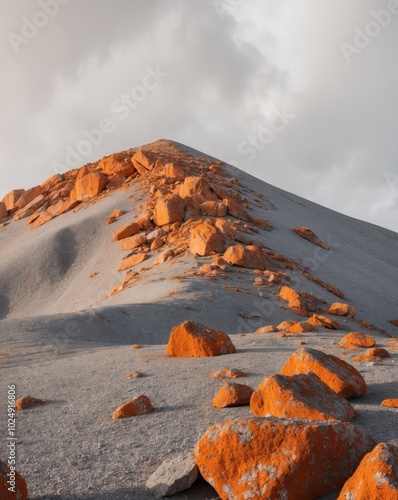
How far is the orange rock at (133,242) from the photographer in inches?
886

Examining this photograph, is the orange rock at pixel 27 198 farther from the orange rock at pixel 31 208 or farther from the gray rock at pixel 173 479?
the gray rock at pixel 173 479

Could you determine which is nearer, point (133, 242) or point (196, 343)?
point (196, 343)

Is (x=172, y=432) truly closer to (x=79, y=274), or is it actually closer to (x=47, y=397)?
(x=47, y=397)

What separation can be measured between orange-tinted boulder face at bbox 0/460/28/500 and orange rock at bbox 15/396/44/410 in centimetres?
279

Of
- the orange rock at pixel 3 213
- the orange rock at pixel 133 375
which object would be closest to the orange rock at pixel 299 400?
the orange rock at pixel 133 375

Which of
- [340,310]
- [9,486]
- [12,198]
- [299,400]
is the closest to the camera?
[9,486]

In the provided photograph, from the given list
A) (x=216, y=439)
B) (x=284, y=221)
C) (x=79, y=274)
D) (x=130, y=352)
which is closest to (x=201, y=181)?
(x=284, y=221)

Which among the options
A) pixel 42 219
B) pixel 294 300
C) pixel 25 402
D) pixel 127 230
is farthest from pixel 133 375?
pixel 42 219

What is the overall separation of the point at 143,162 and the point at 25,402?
91.8 ft

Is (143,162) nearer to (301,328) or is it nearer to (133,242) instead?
(133,242)

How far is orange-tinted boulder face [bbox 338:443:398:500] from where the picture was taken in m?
2.55

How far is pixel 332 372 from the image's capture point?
514 cm

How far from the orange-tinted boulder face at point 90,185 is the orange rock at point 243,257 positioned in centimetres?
1764

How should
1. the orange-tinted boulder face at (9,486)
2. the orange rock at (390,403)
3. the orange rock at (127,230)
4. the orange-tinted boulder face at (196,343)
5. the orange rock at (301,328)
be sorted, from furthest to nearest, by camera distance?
the orange rock at (127,230), the orange rock at (301,328), the orange-tinted boulder face at (196,343), the orange rock at (390,403), the orange-tinted boulder face at (9,486)
